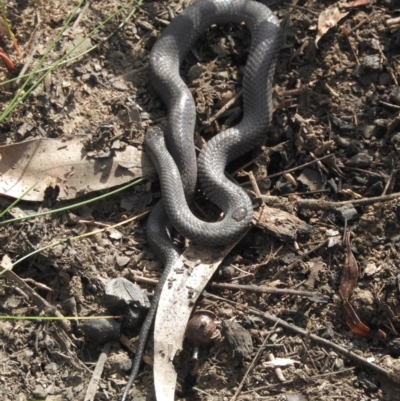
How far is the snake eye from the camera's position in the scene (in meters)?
6.34

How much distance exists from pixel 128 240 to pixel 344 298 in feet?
7.19

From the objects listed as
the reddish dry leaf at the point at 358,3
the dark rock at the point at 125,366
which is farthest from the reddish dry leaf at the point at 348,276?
the reddish dry leaf at the point at 358,3

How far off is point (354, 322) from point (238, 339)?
1.03 meters

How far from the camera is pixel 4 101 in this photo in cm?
717

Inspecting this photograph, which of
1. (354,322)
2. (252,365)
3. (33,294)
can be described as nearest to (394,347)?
(354,322)

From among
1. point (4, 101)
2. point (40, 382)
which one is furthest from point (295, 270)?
point (4, 101)

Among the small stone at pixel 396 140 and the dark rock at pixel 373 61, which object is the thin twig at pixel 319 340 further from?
the dark rock at pixel 373 61

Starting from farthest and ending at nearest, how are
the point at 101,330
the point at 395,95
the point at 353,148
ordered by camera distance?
the point at 395,95 < the point at 353,148 < the point at 101,330

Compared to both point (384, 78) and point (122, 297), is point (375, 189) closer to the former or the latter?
point (384, 78)

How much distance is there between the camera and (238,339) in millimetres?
5676

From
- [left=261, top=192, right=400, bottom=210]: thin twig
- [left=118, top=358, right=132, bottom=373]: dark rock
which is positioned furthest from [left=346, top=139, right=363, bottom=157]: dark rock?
[left=118, top=358, right=132, bottom=373]: dark rock

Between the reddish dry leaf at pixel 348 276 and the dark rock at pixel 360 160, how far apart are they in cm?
101

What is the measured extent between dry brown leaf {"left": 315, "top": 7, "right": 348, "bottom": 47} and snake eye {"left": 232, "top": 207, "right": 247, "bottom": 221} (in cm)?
222

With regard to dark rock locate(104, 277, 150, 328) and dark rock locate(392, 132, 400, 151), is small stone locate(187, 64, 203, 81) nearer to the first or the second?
dark rock locate(392, 132, 400, 151)
